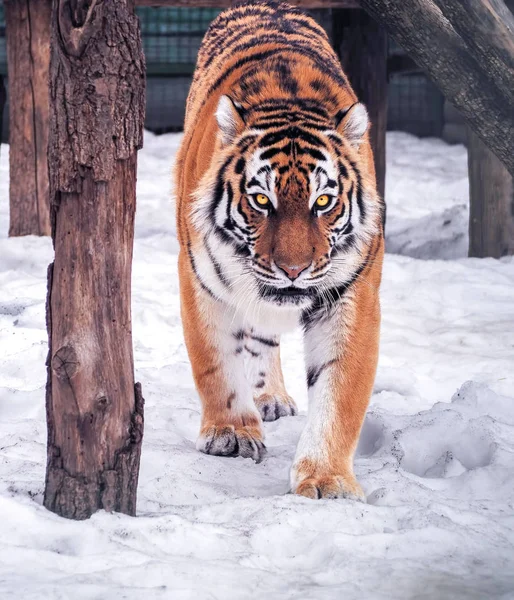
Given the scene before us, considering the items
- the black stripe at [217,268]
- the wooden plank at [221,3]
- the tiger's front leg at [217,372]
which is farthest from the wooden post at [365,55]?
the black stripe at [217,268]

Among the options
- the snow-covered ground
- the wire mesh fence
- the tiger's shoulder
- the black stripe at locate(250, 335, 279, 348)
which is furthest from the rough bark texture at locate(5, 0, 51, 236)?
the wire mesh fence

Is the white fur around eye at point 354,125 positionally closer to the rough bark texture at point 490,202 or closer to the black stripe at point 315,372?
the black stripe at point 315,372

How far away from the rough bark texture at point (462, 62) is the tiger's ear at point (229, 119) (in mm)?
547

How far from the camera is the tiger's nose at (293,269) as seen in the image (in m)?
2.56

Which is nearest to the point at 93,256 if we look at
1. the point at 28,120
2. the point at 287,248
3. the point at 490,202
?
the point at 287,248

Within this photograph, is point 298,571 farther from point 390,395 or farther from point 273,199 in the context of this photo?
point 390,395

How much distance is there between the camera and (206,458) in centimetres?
289

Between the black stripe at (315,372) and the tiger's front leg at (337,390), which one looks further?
the black stripe at (315,372)

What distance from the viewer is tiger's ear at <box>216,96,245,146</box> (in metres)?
2.75

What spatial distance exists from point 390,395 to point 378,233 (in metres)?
1.00

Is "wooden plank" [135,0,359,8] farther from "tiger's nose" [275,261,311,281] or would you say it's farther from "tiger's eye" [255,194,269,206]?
"tiger's nose" [275,261,311,281]

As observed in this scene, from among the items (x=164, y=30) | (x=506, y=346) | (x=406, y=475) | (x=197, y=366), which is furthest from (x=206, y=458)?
(x=164, y=30)

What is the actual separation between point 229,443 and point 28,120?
293cm

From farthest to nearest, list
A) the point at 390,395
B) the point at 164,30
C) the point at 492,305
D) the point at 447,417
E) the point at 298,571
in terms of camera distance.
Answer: the point at 164,30, the point at 492,305, the point at 390,395, the point at 447,417, the point at 298,571
